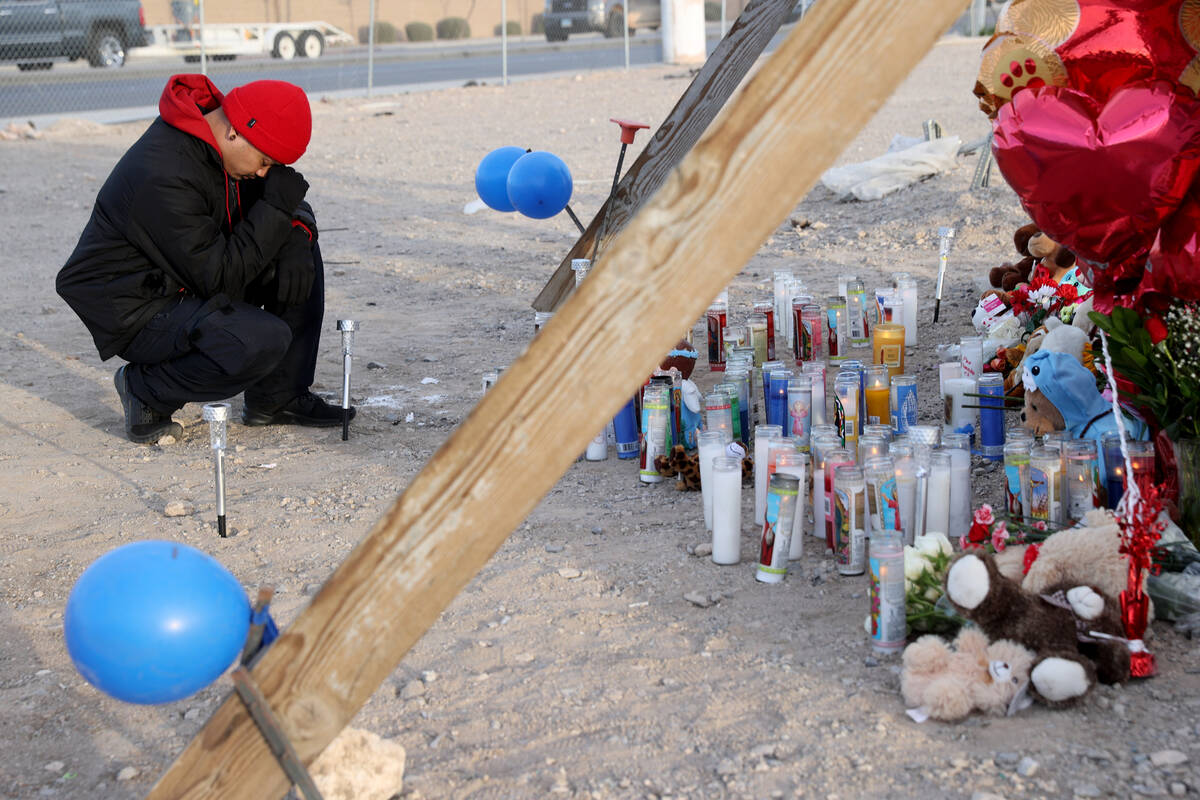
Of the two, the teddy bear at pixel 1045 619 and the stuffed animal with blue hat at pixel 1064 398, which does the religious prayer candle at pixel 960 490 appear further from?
the teddy bear at pixel 1045 619

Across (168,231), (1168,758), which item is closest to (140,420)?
A: (168,231)

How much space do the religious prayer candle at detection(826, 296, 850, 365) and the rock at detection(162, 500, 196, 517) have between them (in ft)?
9.00

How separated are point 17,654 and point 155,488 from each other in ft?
3.99

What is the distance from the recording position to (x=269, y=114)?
14.1 feet

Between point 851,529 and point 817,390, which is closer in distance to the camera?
point 851,529

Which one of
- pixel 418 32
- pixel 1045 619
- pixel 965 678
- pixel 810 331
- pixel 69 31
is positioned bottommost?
pixel 965 678

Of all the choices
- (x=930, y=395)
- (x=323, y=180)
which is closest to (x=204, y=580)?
(x=930, y=395)

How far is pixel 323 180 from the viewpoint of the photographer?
11.0m

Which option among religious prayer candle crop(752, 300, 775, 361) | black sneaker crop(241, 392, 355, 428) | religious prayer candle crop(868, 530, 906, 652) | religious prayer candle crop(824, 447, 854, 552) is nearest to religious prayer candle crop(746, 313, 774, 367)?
religious prayer candle crop(752, 300, 775, 361)

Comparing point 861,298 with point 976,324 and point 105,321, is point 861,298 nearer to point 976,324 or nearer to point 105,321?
point 976,324

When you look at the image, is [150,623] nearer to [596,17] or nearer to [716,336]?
[716,336]

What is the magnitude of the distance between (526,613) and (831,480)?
992 millimetres

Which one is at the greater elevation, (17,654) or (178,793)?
(178,793)

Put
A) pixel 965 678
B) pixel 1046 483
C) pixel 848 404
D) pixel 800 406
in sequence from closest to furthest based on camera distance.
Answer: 1. pixel 965 678
2. pixel 1046 483
3. pixel 848 404
4. pixel 800 406
